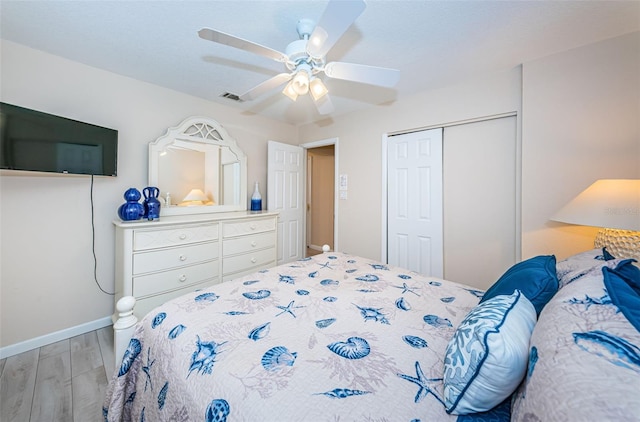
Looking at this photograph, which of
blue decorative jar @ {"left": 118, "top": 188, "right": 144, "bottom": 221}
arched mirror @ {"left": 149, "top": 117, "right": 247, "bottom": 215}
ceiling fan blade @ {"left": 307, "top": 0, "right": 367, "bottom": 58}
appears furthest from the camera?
arched mirror @ {"left": 149, "top": 117, "right": 247, "bottom": 215}

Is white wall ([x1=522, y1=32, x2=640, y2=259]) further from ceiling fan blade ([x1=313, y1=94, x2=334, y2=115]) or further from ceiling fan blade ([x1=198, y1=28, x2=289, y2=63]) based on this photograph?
ceiling fan blade ([x1=198, y1=28, x2=289, y2=63])

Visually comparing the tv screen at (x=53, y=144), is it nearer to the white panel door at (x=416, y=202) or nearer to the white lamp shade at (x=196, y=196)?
the white lamp shade at (x=196, y=196)

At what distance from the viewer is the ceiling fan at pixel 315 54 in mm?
1143

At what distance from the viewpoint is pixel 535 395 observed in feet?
1.67

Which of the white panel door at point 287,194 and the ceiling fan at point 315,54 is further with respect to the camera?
the white panel door at point 287,194

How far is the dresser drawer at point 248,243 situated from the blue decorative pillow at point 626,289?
273 centimetres

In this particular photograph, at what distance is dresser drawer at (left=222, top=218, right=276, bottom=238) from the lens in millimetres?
2719

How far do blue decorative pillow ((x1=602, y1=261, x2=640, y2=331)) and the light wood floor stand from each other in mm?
2330

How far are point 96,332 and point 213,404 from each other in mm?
2384

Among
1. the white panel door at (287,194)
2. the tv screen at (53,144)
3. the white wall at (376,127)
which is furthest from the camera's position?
the white panel door at (287,194)

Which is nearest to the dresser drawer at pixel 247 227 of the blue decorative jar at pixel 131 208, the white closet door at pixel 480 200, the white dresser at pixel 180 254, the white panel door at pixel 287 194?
the white dresser at pixel 180 254

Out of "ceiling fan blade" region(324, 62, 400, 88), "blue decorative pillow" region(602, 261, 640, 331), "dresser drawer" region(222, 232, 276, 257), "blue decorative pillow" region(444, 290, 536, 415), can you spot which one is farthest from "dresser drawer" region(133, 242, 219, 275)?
"blue decorative pillow" region(602, 261, 640, 331)

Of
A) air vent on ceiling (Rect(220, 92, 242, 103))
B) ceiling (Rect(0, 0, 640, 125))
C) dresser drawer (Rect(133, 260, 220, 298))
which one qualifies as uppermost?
air vent on ceiling (Rect(220, 92, 242, 103))

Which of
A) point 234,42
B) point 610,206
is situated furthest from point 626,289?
point 234,42
